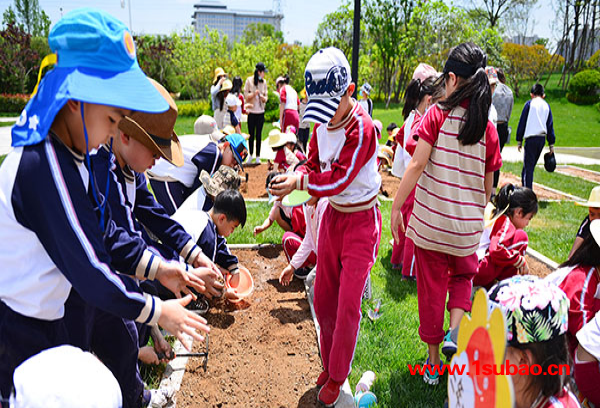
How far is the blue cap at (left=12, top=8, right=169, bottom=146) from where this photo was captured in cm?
148

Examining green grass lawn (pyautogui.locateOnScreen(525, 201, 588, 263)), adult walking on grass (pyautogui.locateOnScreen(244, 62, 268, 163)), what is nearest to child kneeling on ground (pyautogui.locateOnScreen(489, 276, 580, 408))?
green grass lawn (pyautogui.locateOnScreen(525, 201, 588, 263))

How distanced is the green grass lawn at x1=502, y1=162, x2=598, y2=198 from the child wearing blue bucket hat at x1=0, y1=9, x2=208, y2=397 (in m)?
9.83

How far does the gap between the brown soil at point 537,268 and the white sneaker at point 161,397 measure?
13.7 ft

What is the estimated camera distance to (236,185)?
4.68 metres

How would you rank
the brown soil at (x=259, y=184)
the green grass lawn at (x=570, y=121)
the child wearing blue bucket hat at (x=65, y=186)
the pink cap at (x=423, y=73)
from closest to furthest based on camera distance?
the child wearing blue bucket hat at (x=65, y=186) → the pink cap at (x=423, y=73) → the brown soil at (x=259, y=184) → the green grass lawn at (x=570, y=121)

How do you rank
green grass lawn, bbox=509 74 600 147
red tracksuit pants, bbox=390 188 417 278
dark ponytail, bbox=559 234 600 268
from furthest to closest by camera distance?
1. green grass lawn, bbox=509 74 600 147
2. red tracksuit pants, bbox=390 188 417 278
3. dark ponytail, bbox=559 234 600 268

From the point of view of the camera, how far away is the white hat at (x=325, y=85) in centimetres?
274

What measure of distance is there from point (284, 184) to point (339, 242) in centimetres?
55

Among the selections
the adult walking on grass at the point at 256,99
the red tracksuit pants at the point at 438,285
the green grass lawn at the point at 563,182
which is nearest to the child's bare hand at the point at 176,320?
the red tracksuit pants at the point at 438,285

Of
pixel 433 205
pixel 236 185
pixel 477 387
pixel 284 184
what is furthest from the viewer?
pixel 236 185

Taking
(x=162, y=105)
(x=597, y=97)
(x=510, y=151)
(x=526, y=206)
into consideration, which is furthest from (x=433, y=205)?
(x=597, y=97)

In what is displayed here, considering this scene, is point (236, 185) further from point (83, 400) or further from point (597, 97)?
point (597, 97)

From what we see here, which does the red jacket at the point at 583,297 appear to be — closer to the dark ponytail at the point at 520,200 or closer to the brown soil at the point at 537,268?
the dark ponytail at the point at 520,200

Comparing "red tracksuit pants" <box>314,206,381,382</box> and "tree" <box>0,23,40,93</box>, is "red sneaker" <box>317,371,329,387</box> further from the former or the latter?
"tree" <box>0,23,40,93</box>
